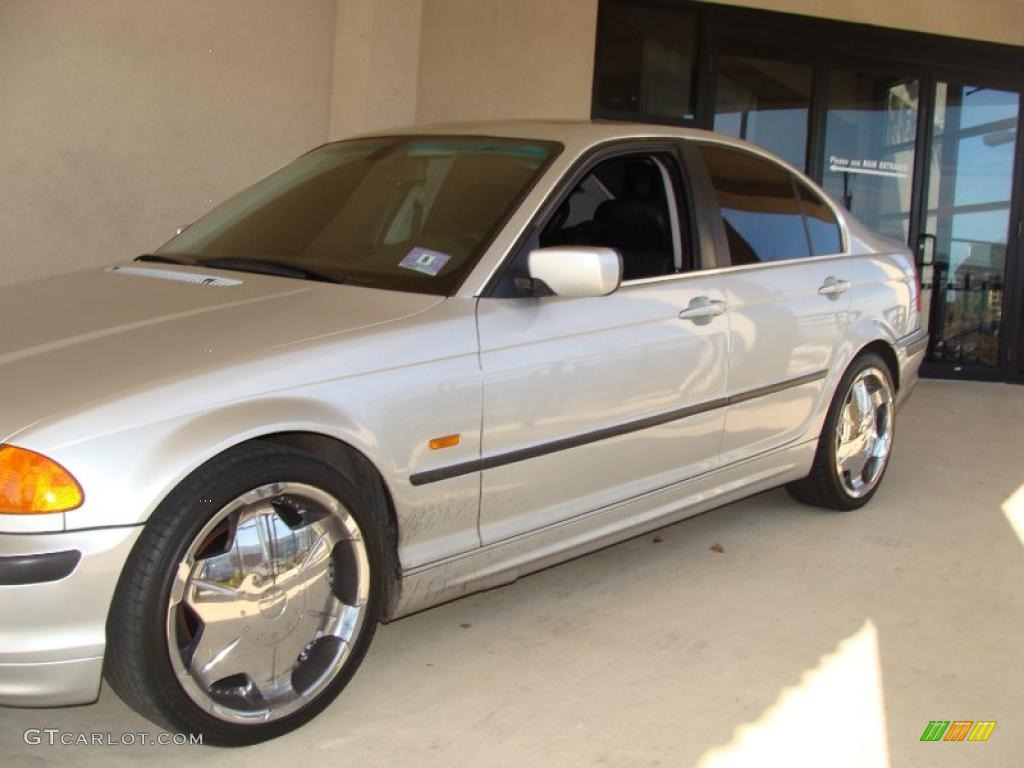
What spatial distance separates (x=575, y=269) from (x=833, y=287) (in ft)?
5.86

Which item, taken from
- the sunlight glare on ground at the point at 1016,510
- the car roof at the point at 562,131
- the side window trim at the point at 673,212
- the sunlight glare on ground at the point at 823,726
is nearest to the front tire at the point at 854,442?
the sunlight glare on ground at the point at 1016,510

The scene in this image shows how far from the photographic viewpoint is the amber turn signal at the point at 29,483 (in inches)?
86.7

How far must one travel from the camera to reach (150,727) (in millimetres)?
2670

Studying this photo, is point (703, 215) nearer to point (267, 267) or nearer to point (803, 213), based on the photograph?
point (803, 213)

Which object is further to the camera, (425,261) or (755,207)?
(755,207)

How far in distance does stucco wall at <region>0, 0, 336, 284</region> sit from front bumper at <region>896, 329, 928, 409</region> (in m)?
4.12

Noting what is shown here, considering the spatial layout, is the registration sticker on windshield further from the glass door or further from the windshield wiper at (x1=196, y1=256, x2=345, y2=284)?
the glass door

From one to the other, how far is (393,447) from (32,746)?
109 cm

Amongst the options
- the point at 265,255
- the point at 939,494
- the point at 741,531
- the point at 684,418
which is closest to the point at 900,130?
the point at 939,494

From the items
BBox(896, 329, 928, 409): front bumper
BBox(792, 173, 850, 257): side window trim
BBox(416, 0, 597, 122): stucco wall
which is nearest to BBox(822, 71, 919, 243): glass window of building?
BBox(416, 0, 597, 122): stucco wall

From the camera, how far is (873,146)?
9406 millimetres

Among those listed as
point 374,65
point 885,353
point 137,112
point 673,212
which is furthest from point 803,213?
point 137,112

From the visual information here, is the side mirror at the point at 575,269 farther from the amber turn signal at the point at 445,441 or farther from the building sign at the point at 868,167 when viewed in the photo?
the building sign at the point at 868,167

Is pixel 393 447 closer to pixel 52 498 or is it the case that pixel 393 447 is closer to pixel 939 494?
pixel 52 498
